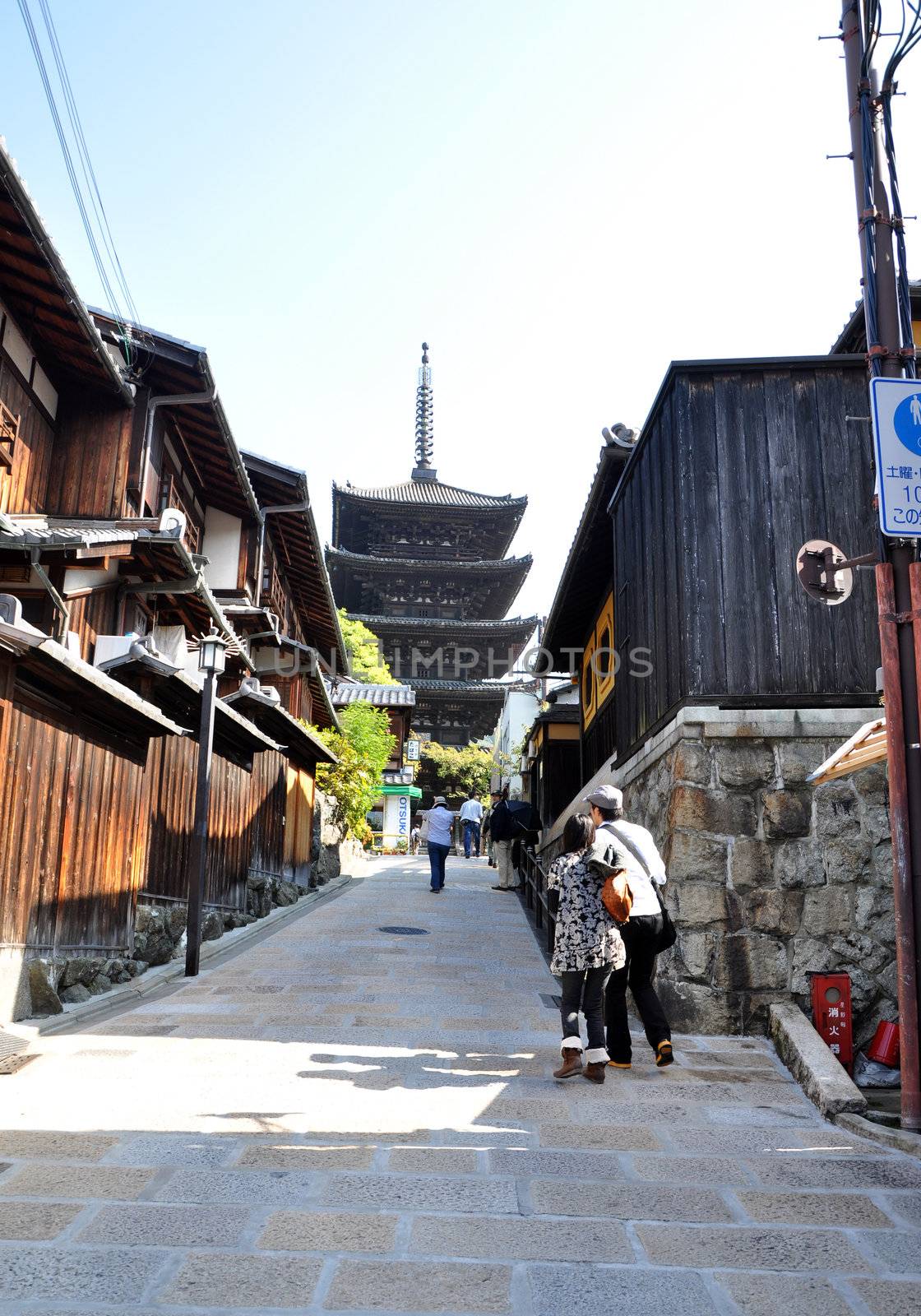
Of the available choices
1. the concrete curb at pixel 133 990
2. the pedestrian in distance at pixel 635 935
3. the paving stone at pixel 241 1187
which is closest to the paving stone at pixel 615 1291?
the paving stone at pixel 241 1187

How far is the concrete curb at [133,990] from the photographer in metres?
7.26

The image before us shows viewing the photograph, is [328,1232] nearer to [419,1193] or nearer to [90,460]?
[419,1193]

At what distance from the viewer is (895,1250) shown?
3.89m

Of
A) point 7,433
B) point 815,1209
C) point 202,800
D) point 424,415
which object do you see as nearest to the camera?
point 815,1209

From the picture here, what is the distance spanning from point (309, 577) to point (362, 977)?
14.2 meters

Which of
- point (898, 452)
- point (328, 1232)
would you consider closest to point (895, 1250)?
point (328, 1232)

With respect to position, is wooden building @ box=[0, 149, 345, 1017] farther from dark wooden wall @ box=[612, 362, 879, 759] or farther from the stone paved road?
dark wooden wall @ box=[612, 362, 879, 759]

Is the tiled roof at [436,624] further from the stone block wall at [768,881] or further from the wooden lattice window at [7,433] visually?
the stone block wall at [768,881]

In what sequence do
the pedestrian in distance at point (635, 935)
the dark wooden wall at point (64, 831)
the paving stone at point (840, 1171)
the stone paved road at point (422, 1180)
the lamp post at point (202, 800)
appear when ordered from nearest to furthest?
the stone paved road at point (422, 1180) → the paving stone at point (840, 1171) → the pedestrian in distance at point (635, 935) → the dark wooden wall at point (64, 831) → the lamp post at point (202, 800)

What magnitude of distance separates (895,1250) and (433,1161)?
6.37 ft

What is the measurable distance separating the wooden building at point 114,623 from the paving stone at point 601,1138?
13.5 ft

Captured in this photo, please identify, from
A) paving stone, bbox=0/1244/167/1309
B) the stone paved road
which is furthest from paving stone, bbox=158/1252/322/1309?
paving stone, bbox=0/1244/167/1309

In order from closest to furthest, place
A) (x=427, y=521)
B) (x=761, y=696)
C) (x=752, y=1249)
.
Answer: (x=752, y=1249), (x=761, y=696), (x=427, y=521)

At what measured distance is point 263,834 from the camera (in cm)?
1642
